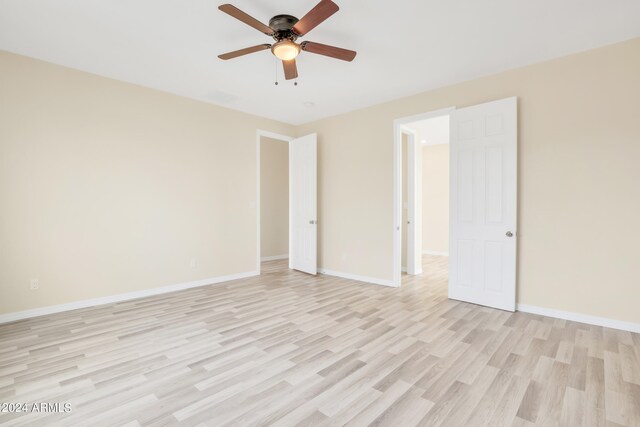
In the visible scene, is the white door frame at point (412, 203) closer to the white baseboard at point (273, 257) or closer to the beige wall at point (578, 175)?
the beige wall at point (578, 175)

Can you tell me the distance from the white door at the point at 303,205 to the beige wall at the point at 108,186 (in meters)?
1.09

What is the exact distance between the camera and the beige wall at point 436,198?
7.79 metres

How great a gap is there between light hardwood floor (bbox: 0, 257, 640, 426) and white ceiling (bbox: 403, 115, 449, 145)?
3382 mm

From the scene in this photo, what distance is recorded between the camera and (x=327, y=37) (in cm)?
290

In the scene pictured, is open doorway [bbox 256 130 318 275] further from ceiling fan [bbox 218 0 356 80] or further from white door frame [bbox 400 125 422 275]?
ceiling fan [bbox 218 0 356 80]

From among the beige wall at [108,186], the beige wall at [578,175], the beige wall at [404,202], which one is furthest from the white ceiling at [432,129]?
the beige wall at [108,186]

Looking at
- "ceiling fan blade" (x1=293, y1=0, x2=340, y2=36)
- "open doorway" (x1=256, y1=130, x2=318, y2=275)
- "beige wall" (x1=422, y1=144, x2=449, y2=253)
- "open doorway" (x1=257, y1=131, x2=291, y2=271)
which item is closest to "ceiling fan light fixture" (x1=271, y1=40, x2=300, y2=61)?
"ceiling fan blade" (x1=293, y1=0, x2=340, y2=36)

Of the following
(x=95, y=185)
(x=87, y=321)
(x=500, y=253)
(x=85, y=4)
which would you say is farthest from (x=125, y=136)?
(x=500, y=253)

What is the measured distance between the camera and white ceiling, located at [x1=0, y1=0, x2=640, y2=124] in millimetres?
2459

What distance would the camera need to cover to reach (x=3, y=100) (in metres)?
3.14

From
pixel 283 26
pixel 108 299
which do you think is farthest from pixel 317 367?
pixel 108 299

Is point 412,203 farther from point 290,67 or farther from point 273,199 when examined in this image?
point 290,67

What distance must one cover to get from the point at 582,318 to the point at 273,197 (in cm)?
606

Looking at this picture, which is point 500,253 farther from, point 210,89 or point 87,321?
point 87,321
